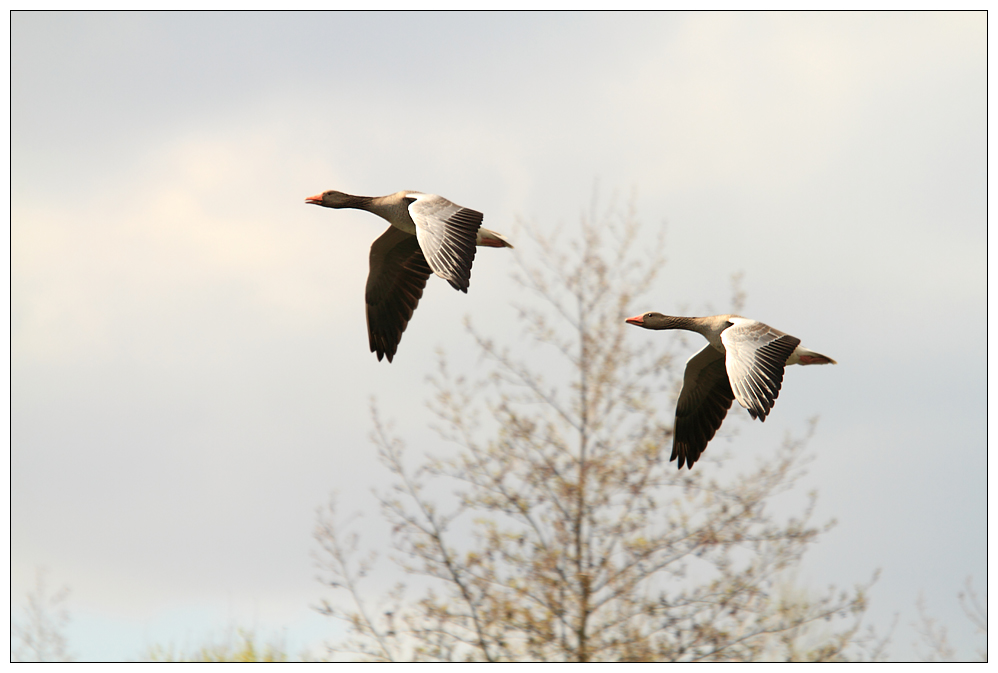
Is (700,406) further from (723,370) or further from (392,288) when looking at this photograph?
(392,288)

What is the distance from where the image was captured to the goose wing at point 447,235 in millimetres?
9312

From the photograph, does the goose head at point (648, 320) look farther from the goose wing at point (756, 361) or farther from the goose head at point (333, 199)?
the goose head at point (333, 199)

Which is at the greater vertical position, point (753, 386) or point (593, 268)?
point (593, 268)

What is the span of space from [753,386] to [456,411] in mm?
5051

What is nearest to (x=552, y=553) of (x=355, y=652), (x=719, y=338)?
(x=355, y=652)

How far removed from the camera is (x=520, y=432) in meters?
13.1

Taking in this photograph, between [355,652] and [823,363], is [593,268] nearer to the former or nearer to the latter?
[823,363]

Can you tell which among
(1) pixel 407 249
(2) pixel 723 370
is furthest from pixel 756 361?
(1) pixel 407 249

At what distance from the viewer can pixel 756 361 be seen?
948 cm

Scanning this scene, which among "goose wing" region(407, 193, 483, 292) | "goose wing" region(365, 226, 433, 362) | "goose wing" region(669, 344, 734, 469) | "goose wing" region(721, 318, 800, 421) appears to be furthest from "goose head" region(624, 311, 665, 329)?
"goose wing" region(407, 193, 483, 292)

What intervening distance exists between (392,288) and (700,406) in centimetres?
383

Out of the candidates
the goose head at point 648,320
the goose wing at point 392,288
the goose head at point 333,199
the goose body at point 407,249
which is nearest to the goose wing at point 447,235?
the goose body at point 407,249

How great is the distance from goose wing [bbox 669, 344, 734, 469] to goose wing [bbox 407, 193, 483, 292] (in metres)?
3.22
